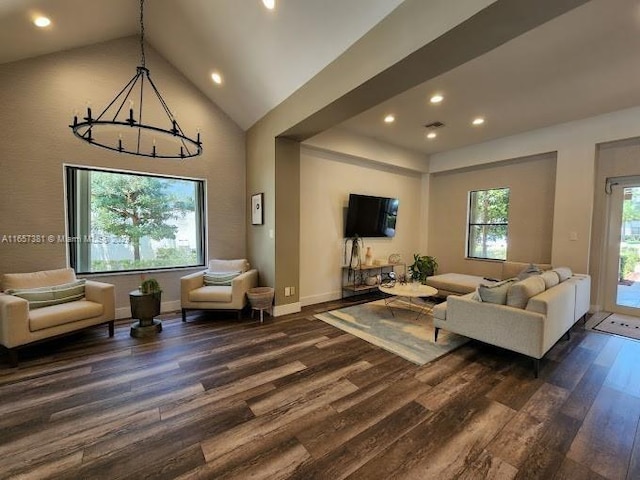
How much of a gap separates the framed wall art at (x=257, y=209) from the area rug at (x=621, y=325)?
16.5ft

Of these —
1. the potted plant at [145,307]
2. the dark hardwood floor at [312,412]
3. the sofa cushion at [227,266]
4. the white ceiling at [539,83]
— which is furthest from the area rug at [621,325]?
the potted plant at [145,307]

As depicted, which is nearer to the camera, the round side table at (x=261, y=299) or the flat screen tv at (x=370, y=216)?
the round side table at (x=261, y=299)

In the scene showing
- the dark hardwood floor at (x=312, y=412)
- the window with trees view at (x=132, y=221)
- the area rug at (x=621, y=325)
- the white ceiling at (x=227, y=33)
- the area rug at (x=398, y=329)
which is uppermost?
the white ceiling at (x=227, y=33)

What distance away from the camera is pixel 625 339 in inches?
132

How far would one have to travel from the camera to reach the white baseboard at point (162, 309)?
3.96m

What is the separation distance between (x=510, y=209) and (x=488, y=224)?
527 mm

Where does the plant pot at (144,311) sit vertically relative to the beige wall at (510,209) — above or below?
below

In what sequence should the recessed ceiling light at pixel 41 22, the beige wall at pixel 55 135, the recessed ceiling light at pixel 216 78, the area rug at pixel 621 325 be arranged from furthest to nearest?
the recessed ceiling light at pixel 216 78, the area rug at pixel 621 325, the beige wall at pixel 55 135, the recessed ceiling light at pixel 41 22

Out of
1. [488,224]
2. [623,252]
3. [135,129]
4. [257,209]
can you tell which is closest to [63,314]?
[135,129]

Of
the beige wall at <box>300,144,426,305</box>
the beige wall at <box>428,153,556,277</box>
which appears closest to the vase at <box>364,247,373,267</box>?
the beige wall at <box>300,144,426,305</box>

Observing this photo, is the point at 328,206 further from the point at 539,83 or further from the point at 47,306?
the point at 47,306

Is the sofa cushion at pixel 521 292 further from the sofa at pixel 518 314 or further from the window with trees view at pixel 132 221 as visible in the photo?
the window with trees view at pixel 132 221

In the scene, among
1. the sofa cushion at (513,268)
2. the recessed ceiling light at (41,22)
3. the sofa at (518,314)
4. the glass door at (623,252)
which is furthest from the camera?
the sofa cushion at (513,268)

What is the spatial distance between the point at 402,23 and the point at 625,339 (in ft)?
14.5
